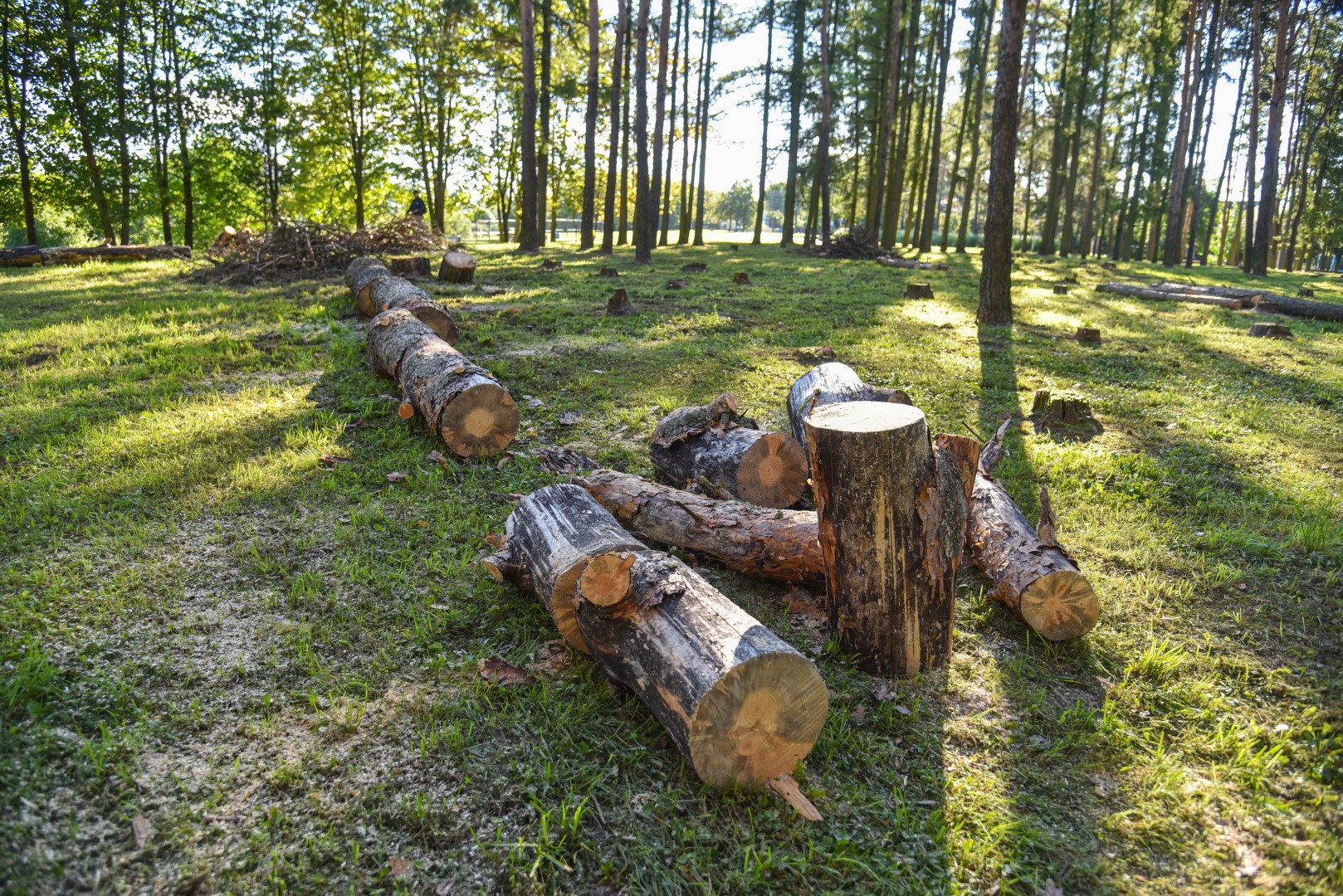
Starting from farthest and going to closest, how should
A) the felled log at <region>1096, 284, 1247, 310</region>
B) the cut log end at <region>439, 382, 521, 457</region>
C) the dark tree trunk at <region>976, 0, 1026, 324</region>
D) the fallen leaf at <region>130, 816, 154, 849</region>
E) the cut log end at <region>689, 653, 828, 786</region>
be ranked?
1. the felled log at <region>1096, 284, 1247, 310</region>
2. the dark tree trunk at <region>976, 0, 1026, 324</region>
3. the cut log end at <region>439, 382, 521, 457</region>
4. the cut log end at <region>689, 653, 828, 786</region>
5. the fallen leaf at <region>130, 816, 154, 849</region>

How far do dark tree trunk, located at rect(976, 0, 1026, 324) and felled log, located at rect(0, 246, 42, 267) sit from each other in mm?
20275

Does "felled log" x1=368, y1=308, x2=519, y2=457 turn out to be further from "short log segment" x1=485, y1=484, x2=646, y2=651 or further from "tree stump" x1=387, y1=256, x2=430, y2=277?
"tree stump" x1=387, y1=256, x2=430, y2=277

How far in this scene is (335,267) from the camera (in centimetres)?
1477

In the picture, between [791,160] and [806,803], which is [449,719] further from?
[791,160]

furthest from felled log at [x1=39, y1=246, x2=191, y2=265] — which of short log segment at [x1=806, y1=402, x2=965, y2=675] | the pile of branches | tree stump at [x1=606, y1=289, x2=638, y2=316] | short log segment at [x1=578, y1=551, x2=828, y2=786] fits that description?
short log segment at [x1=806, y1=402, x2=965, y2=675]

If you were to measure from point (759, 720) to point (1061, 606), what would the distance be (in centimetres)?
184

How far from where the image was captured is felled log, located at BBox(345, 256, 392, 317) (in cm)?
1019

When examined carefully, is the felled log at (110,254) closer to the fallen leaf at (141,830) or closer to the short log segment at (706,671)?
the fallen leaf at (141,830)

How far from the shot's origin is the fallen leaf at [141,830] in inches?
83.6

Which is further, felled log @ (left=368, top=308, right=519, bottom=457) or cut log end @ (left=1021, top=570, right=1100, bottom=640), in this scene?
felled log @ (left=368, top=308, right=519, bottom=457)

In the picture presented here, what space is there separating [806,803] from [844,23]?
31.0 meters

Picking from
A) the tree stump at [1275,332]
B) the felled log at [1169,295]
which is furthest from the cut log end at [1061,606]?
the felled log at [1169,295]

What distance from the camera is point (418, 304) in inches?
319

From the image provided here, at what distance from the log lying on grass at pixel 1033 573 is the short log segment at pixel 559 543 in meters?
1.91
